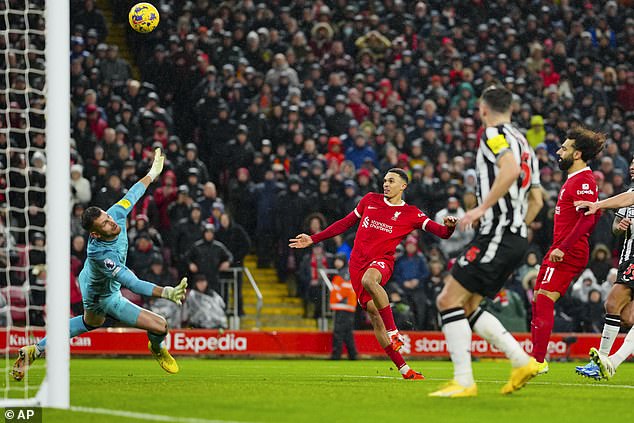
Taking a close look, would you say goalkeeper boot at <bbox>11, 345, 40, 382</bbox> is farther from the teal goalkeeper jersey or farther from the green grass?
the teal goalkeeper jersey

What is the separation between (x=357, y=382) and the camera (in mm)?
11930

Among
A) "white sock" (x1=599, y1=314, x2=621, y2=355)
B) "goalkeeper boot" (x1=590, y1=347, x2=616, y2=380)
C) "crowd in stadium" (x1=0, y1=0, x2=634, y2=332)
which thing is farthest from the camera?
"crowd in stadium" (x1=0, y1=0, x2=634, y2=332)

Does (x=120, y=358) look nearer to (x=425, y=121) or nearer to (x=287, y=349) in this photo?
(x=287, y=349)

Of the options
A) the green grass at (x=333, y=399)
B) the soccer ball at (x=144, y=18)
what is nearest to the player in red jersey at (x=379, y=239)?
the green grass at (x=333, y=399)

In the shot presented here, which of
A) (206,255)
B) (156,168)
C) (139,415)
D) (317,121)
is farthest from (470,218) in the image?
(317,121)

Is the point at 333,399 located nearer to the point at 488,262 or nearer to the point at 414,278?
the point at 488,262

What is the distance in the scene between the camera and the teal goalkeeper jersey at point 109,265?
11.9m

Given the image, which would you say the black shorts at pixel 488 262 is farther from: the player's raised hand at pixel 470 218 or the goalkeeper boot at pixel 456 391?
the goalkeeper boot at pixel 456 391

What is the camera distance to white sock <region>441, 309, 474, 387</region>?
9.27 metres

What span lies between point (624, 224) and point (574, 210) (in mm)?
736

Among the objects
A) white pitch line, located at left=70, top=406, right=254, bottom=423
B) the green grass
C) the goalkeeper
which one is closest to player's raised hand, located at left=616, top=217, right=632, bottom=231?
the green grass

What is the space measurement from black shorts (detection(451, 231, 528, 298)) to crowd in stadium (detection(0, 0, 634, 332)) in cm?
1014

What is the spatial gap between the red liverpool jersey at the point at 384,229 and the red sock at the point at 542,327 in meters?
1.85

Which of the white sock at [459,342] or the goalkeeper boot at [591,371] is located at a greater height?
the white sock at [459,342]
